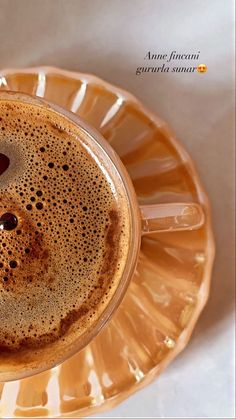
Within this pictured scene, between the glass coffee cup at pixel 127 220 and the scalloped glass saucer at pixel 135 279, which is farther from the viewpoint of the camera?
the scalloped glass saucer at pixel 135 279

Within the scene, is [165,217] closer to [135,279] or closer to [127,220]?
[127,220]

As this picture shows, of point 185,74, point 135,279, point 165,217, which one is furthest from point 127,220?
point 185,74

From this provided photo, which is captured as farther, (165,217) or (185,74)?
(185,74)

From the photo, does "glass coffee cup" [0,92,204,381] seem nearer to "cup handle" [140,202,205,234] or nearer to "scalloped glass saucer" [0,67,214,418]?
"cup handle" [140,202,205,234]

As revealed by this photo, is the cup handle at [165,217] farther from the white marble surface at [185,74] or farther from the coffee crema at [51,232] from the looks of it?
the white marble surface at [185,74]

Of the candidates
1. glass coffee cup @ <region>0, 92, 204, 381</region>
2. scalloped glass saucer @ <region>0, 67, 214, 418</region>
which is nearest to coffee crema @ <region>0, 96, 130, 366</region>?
glass coffee cup @ <region>0, 92, 204, 381</region>

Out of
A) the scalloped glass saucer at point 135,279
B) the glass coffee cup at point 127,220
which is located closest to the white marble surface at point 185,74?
the scalloped glass saucer at point 135,279
